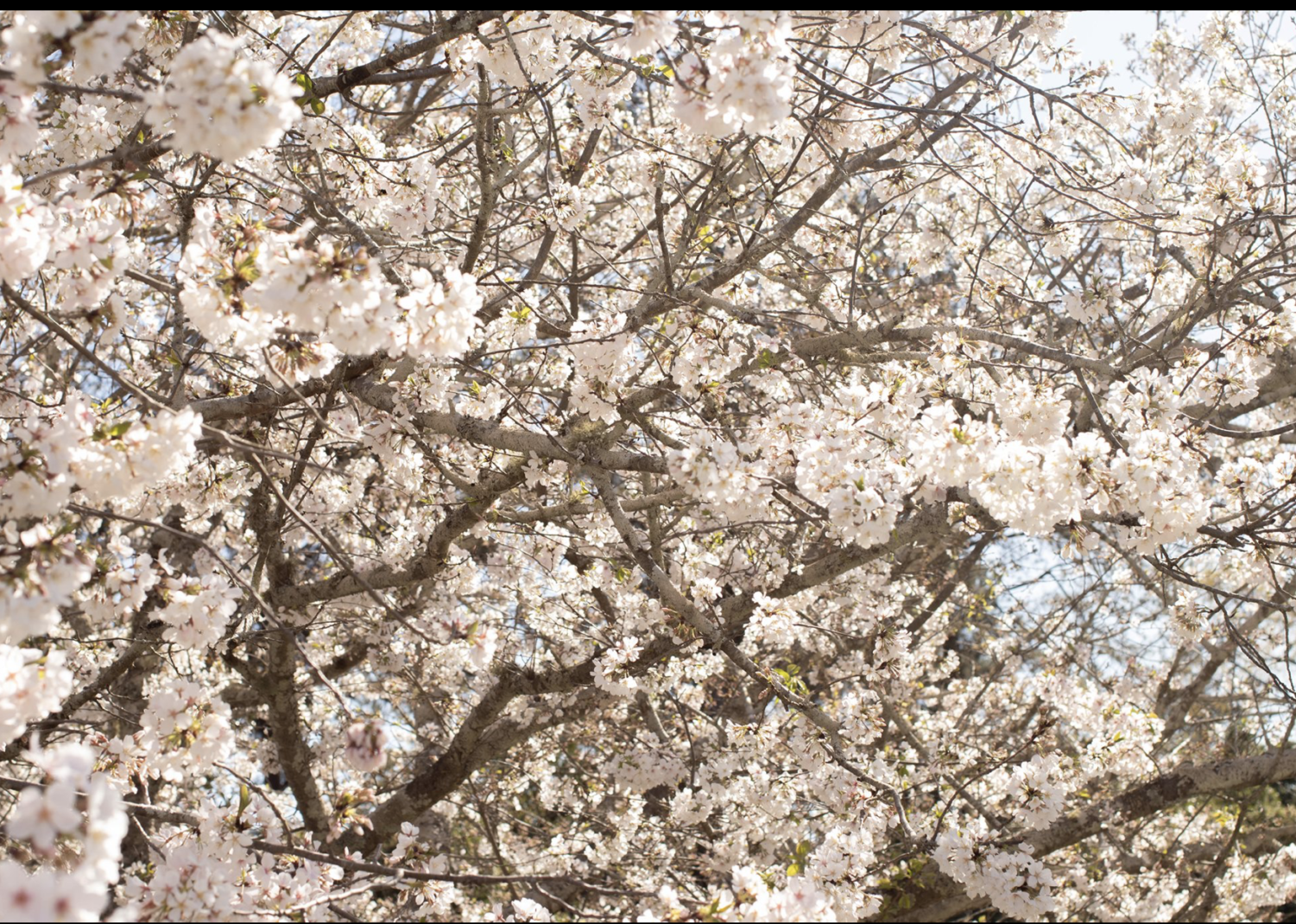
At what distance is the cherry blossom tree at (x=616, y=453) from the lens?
1949 millimetres

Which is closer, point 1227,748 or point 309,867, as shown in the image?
point 309,867

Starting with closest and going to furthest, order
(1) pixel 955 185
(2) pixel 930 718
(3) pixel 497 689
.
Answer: (3) pixel 497 689 → (1) pixel 955 185 → (2) pixel 930 718

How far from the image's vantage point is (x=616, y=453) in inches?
112

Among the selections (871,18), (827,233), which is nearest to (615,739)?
(827,233)

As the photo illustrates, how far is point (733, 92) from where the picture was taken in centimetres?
196

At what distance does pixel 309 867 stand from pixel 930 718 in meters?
4.64

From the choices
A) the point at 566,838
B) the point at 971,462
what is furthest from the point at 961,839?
the point at 566,838

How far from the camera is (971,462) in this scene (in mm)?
2221

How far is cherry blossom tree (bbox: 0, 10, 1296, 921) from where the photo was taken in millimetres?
1949

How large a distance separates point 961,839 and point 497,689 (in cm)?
227

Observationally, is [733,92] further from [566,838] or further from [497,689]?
[566,838]

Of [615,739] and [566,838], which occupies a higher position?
[615,739]

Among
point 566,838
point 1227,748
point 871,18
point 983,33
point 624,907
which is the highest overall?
point 983,33

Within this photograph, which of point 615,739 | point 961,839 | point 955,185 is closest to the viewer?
point 961,839
